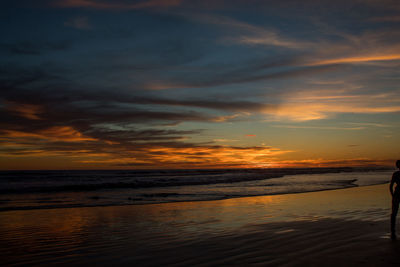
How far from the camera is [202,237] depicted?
9961 millimetres

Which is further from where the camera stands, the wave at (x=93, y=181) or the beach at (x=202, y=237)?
the wave at (x=93, y=181)

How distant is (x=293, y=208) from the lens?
16484 millimetres

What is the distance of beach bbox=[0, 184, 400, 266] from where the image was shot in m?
7.64

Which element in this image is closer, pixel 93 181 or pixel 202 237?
pixel 202 237

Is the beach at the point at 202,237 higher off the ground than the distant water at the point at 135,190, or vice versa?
the beach at the point at 202,237

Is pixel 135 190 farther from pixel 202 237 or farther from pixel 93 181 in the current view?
pixel 202 237

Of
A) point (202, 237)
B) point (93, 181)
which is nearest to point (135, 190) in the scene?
point (93, 181)

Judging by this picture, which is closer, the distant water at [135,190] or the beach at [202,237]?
the beach at [202,237]

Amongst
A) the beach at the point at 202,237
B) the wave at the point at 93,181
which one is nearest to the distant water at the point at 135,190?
the wave at the point at 93,181

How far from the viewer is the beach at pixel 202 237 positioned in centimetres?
764

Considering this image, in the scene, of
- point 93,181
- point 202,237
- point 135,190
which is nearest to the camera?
point 202,237

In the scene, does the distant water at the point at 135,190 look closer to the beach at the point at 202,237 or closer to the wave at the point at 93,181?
the wave at the point at 93,181

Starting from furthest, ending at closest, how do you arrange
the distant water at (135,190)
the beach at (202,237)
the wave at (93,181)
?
the wave at (93,181), the distant water at (135,190), the beach at (202,237)

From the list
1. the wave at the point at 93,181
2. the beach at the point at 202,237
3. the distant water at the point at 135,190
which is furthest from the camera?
the wave at the point at 93,181
